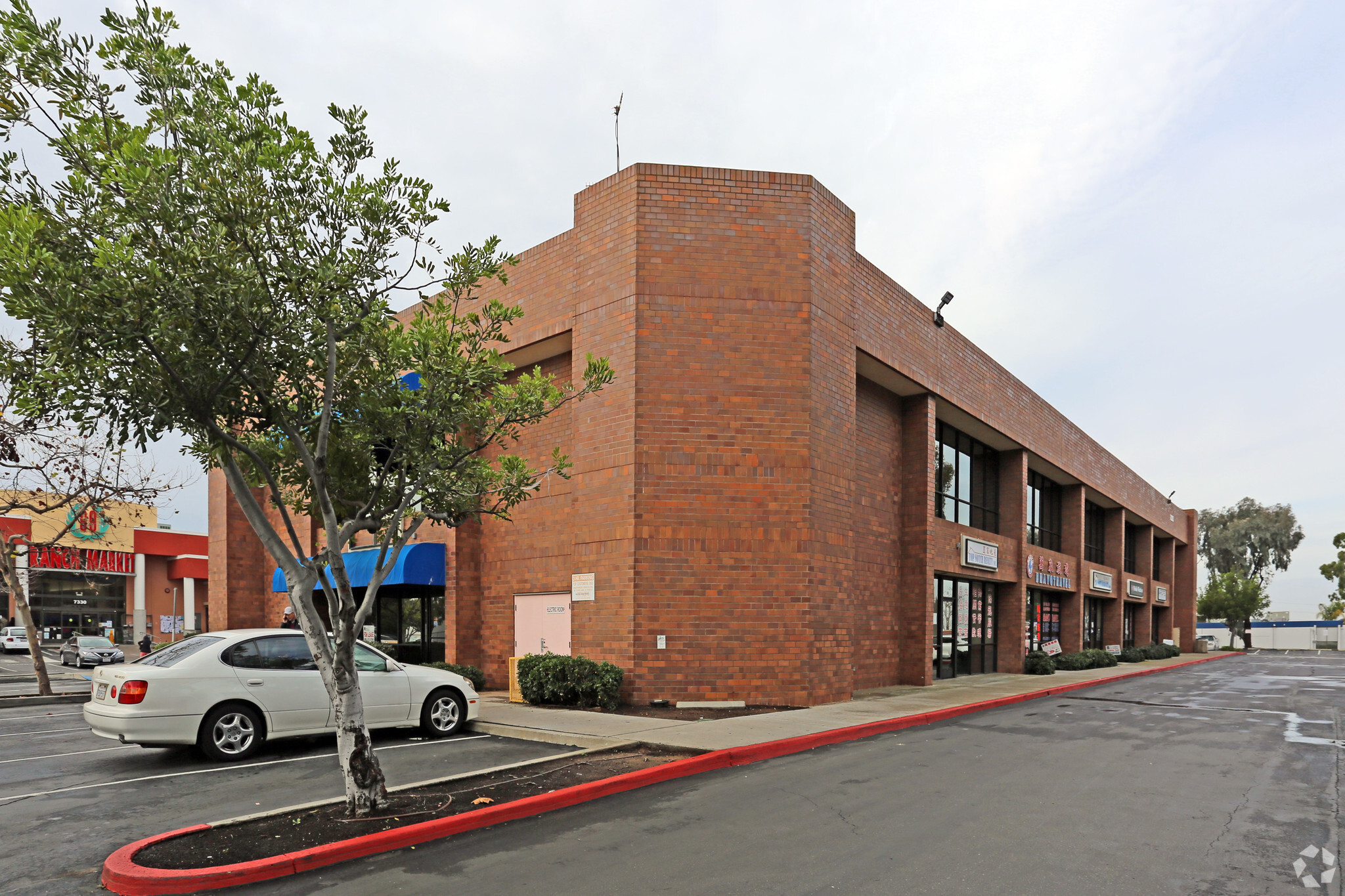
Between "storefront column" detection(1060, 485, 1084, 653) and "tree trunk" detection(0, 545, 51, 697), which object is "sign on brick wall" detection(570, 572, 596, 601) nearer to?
"tree trunk" detection(0, 545, 51, 697)

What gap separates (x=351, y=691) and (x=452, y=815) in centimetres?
138

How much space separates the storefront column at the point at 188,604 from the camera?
5528 cm

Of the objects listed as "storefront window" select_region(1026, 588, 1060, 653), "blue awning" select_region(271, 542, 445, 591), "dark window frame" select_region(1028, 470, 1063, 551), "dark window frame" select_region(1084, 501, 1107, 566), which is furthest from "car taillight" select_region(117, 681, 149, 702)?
"dark window frame" select_region(1084, 501, 1107, 566)

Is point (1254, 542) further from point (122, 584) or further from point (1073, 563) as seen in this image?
point (122, 584)

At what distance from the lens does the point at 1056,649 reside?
31047mm

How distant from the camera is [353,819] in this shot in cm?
741

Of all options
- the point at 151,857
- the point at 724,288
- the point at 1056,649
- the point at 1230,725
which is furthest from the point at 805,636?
the point at 1056,649

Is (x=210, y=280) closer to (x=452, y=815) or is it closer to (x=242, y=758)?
(x=452, y=815)

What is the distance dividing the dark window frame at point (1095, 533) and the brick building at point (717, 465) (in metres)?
22.2

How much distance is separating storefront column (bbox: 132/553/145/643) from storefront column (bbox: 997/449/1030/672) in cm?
4996

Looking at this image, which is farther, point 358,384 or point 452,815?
point 358,384

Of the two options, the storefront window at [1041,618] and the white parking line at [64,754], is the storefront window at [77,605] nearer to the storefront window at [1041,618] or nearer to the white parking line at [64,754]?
the white parking line at [64,754]

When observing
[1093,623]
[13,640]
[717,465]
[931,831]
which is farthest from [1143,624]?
[13,640]

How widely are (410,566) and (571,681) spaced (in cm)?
591
